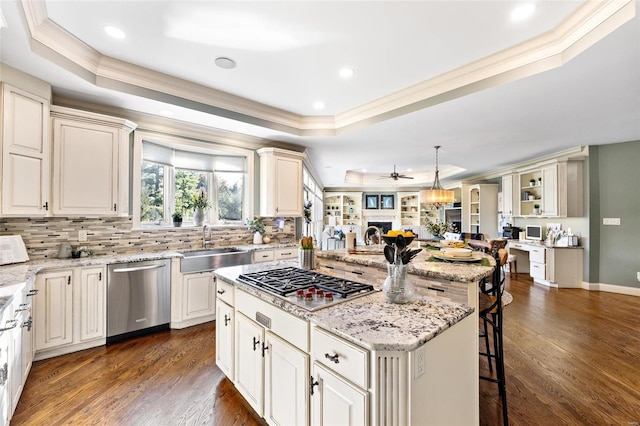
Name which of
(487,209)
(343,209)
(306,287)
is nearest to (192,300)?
(306,287)

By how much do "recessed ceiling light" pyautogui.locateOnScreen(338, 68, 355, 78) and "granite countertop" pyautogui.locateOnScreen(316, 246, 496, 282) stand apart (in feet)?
5.85

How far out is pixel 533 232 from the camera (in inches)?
246

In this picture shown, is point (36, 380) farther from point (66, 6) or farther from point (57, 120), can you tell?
point (66, 6)

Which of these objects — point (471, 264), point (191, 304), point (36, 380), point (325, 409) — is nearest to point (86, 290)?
point (36, 380)

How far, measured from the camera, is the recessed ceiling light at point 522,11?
76.3 inches

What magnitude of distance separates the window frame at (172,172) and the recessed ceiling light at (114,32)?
143cm

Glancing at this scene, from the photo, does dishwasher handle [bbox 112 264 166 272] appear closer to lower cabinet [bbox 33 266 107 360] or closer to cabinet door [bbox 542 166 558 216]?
lower cabinet [bbox 33 266 107 360]

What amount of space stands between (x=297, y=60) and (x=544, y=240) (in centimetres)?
650

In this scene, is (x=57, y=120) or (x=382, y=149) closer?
(x=57, y=120)

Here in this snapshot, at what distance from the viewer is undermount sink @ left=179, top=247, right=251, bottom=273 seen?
11.0 ft

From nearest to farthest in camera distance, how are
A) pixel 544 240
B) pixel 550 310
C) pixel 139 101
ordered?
1. pixel 139 101
2. pixel 550 310
3. pixel 544 240

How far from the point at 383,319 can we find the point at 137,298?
2.91 meters

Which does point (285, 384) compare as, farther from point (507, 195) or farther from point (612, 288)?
point (507, 195)

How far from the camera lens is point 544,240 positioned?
608cm
